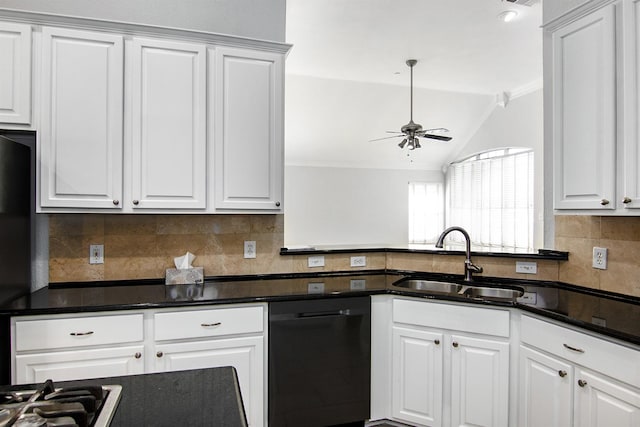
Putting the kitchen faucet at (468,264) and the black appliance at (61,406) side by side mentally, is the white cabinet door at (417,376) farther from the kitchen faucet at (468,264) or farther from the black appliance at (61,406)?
the black appliance at (61,406)

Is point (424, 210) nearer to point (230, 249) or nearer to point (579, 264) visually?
point (579, 264)

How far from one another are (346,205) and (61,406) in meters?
7.38

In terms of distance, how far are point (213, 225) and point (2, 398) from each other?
6.12 feet

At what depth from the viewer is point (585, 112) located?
2.10 metres

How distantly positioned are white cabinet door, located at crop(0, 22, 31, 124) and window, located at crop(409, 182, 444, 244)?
7381 millimetres

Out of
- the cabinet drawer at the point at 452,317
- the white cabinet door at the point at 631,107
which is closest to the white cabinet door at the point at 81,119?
the cabinet drawer at the point at 452,317

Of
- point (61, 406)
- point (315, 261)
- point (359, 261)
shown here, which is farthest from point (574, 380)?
point (61, 406)

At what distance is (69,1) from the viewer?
8.27ft

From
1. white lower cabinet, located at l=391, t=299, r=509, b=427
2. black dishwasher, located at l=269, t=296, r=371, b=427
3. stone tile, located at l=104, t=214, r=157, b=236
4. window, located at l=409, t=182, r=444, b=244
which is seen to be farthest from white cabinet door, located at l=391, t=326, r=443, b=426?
window, located at l=409, t=182, r=444, b=244

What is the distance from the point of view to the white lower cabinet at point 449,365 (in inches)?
86.2

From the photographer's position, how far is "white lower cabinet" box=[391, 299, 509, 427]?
2189mm

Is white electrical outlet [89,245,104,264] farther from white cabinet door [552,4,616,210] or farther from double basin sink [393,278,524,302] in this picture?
white cabinet door [552,4,616,210]

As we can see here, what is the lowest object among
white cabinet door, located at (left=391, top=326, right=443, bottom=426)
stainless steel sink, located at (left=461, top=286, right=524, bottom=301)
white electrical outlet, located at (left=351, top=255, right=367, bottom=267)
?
white cabinet door, located at (left=391, top=326, right=443, bottom=426)

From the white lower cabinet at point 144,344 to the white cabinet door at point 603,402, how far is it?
1538mm
